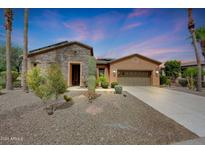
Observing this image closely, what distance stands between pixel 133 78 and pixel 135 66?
4.84 feet

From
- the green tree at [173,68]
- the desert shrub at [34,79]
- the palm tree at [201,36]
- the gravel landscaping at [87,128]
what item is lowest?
the gravel landscaping at [87,128]

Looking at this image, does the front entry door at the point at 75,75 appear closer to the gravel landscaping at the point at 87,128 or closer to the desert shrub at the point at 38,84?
the gravel landscaping at the point at 87,128

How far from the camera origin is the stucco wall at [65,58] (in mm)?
14031

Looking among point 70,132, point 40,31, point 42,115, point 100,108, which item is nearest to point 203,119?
point 100,108

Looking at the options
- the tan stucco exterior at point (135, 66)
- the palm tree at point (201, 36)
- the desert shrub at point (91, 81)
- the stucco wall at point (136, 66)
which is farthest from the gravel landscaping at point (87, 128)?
the palm tree at point (201, 36)

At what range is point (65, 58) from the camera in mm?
14258

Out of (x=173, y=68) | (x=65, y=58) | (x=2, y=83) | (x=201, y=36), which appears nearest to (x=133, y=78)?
(x=173, y=68)

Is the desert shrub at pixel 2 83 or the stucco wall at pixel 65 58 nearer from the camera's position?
the desert shrub at pixel 2 83

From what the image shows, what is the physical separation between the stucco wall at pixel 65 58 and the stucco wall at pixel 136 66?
14.2ft

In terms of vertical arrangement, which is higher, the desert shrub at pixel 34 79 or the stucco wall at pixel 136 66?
the stucco wall at pixel 136 66

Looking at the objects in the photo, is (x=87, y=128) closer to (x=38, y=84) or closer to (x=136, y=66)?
(x=38, y=84)

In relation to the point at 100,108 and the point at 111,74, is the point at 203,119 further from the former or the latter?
the point at 111,74

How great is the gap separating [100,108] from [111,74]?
11.6 metres
